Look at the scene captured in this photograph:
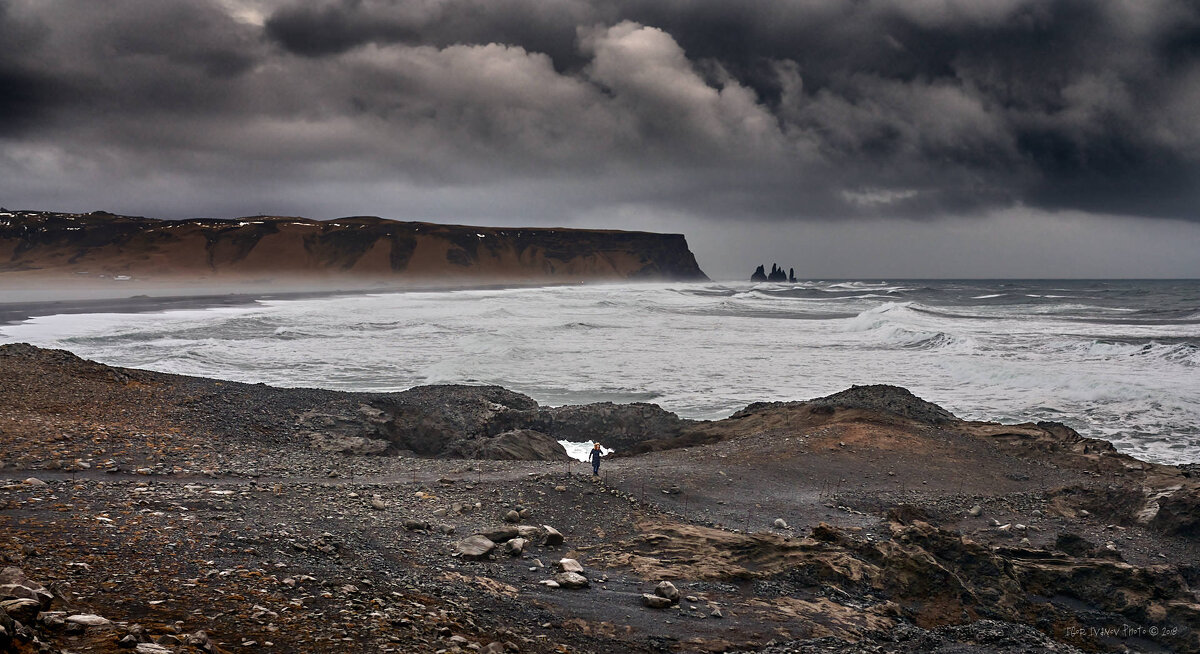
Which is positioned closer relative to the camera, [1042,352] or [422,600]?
[422,600]

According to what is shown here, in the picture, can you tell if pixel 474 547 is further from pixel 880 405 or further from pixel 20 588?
pixel 880 405

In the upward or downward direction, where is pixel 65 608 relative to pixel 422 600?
upward

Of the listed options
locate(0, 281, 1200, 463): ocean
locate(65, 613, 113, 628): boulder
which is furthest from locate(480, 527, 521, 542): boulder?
locate(0, 281, 1200, 463): ocean

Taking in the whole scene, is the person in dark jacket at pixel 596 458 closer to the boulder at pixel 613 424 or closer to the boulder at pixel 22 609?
the boulder at pixel 613 424

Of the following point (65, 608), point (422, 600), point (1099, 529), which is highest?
point (65, 608)

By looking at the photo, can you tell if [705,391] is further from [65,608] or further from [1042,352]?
[65,608]

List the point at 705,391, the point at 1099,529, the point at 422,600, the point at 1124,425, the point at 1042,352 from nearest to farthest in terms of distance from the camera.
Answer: the point at 422,600 → the point at 1099,529 → the point at 1124,425 → the point at 705,391 → the point at 1042,352

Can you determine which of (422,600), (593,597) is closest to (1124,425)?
(593,597)
